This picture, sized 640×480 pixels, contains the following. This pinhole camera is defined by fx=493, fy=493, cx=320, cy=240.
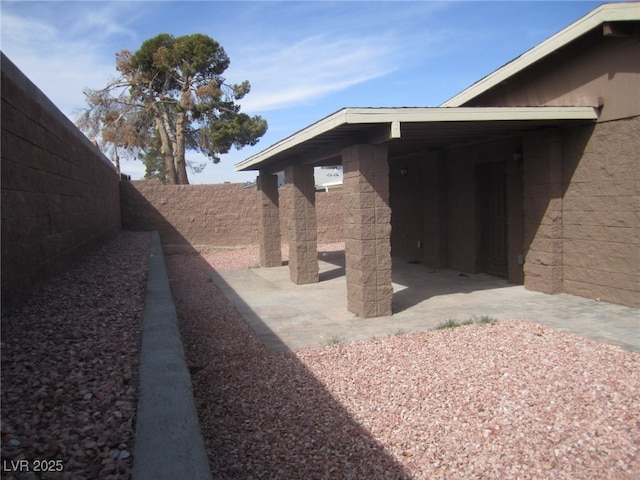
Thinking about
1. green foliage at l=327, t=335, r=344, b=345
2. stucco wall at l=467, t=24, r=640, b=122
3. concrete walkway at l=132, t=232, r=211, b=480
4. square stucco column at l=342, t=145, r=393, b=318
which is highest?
stucco wall at l=467, t=24, r=640, b=122

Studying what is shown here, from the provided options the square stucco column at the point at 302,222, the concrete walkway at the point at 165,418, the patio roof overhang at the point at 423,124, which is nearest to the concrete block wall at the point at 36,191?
the concrete walkway at the point at 165,418

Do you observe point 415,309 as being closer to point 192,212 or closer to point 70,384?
point 70,384

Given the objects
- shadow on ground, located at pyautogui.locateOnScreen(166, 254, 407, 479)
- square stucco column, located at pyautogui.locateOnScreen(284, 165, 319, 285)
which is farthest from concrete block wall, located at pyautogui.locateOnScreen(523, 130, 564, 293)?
shadow on ground, located at pyautogui.locateOnScreen(166, 254, 407, 479)

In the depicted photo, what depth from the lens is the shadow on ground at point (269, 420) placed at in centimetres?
324

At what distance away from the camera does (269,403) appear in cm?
422

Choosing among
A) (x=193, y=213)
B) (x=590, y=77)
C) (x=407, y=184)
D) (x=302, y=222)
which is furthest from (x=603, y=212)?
(x=193, y=213)

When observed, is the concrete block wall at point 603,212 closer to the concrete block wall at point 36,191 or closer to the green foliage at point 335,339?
the green foliage at point 335,339

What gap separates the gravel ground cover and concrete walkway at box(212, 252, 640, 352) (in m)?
2.03

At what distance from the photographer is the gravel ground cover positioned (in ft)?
7.75

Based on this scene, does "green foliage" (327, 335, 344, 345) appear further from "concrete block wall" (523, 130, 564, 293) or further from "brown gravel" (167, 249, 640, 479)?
"concrete block wall" (523, 130, 564, 293)

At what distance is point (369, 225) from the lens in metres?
6.80

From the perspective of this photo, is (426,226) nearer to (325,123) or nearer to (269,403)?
(325,123)

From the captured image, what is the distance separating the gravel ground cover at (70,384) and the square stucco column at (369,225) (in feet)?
9.64

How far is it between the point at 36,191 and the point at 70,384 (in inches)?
112
